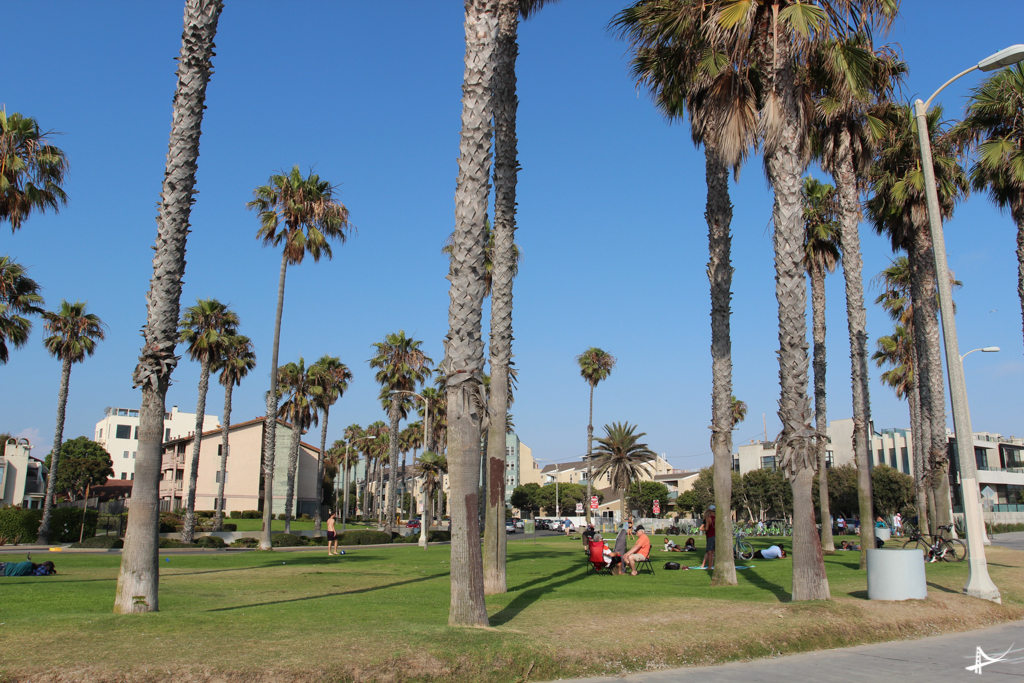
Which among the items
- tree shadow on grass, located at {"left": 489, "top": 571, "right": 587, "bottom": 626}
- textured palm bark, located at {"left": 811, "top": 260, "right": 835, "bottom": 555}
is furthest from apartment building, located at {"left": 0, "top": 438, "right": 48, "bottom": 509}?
textured palm bark, located at {"left": 811, "top": 260, "right": 835, "bottom": 555}

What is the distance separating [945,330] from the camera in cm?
1426

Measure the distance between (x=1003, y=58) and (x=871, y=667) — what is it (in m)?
11.5

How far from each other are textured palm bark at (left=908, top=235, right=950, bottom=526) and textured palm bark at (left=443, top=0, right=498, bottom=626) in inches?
784

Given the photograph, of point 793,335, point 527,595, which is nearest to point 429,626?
point 527,595

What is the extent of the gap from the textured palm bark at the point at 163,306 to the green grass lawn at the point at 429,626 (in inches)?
29.5

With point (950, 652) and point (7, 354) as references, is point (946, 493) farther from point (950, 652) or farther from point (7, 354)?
point (7, 354)

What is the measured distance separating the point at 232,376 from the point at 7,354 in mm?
19831

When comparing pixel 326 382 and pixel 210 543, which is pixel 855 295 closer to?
pixel 210 543

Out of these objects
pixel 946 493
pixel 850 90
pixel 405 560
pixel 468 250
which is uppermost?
pixel 850 90

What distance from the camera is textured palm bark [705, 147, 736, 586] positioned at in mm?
15452

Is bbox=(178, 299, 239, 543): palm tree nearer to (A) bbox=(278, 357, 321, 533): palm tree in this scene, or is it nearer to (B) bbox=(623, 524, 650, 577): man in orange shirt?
(A) bbox=(278, 357, 321, 533): palm tree

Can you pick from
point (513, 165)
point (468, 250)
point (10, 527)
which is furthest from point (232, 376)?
point (468, 250)

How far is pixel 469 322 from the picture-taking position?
31.4 ft

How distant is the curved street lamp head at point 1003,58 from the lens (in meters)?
13.1
